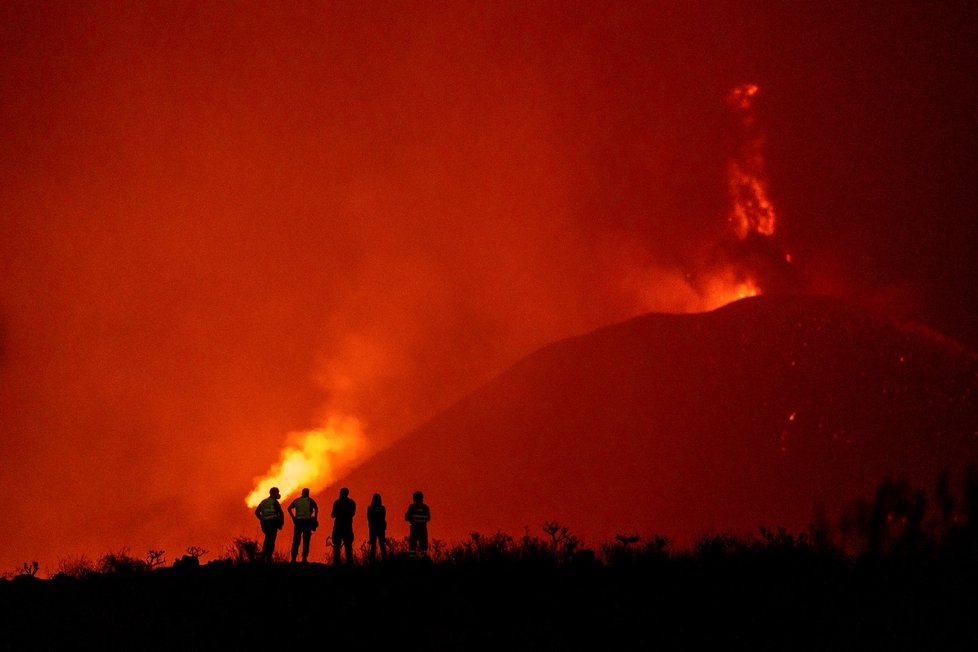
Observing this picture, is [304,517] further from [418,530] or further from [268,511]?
[418,530]

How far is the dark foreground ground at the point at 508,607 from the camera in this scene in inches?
504

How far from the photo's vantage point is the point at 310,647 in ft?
41.2

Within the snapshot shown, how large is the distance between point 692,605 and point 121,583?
10965 mm

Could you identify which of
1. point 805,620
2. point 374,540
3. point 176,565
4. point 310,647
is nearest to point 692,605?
point 805,620

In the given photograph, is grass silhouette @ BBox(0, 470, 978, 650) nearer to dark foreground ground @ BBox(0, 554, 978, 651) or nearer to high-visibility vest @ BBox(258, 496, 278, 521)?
dark foreground ground @ BBox(0, 554, 978, 651)

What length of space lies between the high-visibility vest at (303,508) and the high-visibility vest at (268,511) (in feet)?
1.85

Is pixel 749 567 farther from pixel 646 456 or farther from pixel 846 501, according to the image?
pixel 646 456

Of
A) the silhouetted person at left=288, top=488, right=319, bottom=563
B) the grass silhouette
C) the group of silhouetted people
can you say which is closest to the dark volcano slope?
the group of silhouetted people

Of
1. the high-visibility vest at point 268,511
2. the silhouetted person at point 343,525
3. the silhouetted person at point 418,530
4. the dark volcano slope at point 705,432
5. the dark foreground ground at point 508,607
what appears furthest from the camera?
the dark volcano slope at point 705,432

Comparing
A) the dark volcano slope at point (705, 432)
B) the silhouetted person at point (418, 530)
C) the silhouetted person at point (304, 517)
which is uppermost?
the dark volcano slope at point (705, 432)

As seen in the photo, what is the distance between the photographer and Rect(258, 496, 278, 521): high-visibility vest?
64.4 ft

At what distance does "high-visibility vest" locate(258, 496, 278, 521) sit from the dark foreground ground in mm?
2231

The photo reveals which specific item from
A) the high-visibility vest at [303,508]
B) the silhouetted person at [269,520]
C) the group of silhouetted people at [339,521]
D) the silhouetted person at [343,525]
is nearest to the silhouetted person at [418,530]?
the group of silhouetted people at [339,521]

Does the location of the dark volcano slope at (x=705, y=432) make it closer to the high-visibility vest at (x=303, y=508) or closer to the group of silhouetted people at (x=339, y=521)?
the group of silhouetted people at (x=339, y=521)
